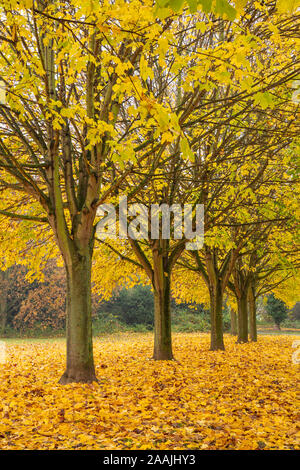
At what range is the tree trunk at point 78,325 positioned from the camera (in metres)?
6.60

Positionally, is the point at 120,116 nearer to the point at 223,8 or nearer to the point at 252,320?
the point at 223,8

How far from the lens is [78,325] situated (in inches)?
261

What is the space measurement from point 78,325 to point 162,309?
3745mm

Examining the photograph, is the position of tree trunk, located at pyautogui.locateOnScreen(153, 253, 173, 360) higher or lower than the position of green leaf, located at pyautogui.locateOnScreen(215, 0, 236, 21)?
lower

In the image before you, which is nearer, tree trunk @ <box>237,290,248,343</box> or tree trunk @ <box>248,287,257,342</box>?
tree trunk @ <box>237,290,248,343</box>
